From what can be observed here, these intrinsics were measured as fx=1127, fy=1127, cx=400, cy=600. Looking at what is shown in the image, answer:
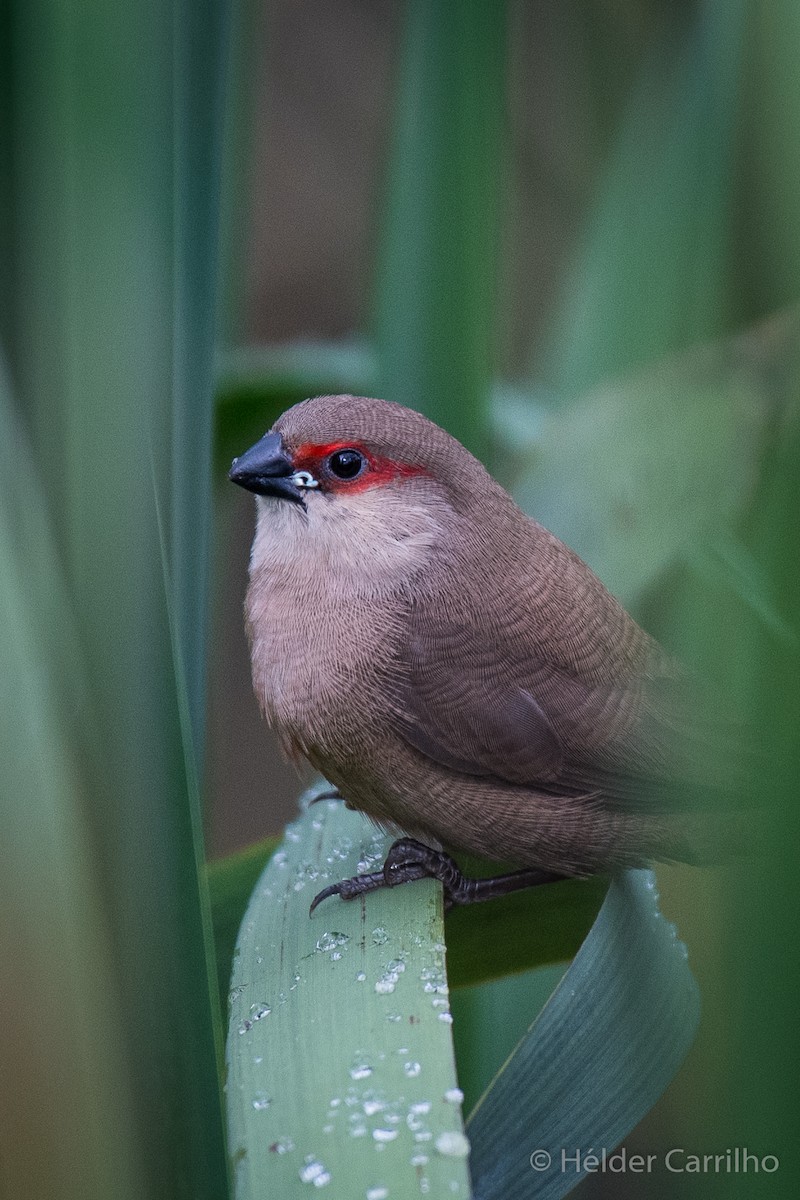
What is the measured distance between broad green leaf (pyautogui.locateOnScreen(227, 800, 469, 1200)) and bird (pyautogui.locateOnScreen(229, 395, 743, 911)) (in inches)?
8.9

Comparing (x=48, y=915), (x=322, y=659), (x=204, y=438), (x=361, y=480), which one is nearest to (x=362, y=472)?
(x=361, y=480)

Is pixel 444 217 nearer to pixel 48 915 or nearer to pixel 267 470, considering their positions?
pixel 267 470

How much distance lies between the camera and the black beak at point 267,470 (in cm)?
150

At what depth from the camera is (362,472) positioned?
61.6 inches

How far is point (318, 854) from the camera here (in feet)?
4.80

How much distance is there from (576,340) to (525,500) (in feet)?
0.88

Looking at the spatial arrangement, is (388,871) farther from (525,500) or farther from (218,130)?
(218,130)

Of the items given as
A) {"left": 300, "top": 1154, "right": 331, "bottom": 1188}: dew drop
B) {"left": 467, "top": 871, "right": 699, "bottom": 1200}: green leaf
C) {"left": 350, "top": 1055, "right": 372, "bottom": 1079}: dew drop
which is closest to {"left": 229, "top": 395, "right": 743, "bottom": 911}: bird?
{"left": 467, "top": 871, "right": 699, "bottom": 1200}: green leaf

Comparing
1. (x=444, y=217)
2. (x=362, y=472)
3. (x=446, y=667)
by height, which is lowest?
(x=446, y=667)

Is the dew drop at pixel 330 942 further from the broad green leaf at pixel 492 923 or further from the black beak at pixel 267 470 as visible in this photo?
the black beak at pixel 267 470

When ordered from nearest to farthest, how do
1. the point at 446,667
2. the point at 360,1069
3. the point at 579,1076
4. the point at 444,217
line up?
the point at 360,1069, the point at 579,1076, the point at 444,217, the point at 446,667

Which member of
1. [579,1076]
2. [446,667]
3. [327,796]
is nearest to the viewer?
[579,1076]

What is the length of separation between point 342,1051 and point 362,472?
33.3 inches

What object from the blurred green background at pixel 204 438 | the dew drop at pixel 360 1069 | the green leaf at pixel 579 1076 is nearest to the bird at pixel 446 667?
the blurred green background at pixel 204 438
